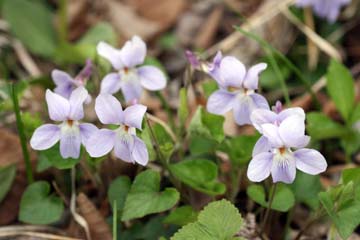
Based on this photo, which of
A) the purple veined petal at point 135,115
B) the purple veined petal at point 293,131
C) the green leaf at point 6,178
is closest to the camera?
the purple veined petal at point 293,131

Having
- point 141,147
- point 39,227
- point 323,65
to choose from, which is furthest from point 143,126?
point 323,65

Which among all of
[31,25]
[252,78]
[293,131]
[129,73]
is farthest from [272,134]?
[31,25]

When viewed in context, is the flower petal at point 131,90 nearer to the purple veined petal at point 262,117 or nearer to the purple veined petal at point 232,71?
the purple veined petal at point 232,71

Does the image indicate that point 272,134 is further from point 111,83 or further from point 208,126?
point 111,83

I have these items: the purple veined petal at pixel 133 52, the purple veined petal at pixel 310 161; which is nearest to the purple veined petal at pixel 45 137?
the purple veined petal at pixel 133 52

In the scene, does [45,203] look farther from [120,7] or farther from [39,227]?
[120,7]

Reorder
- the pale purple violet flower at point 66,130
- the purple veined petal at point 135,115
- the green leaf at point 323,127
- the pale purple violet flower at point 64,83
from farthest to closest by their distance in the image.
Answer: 1. the green leaf at point 323,127
2. the pale purple violet flower at point 64,83
3. the pale purple violet flower at point 66,130
4. the purple veined petal at point 135,115

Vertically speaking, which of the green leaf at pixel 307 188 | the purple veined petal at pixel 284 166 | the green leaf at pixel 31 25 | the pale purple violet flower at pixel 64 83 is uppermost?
the green leaf at pixel 31 25
